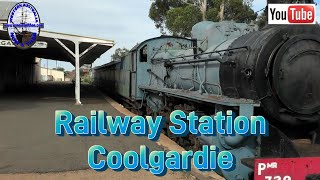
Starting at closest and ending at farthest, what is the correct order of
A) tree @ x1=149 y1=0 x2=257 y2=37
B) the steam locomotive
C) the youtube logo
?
the youtube logo
the steam locomotive
tree @ x1=149 y1=0 x2=257 y2=37

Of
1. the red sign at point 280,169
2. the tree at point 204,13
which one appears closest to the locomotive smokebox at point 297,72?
the red sign at point 280,169

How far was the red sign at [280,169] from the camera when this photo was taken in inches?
183

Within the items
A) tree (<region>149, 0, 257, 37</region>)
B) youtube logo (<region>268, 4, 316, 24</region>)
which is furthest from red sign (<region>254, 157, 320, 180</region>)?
tree (<region>149, 0, 257, 37</region>)

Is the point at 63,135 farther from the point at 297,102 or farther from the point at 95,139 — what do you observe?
the point at 297,102

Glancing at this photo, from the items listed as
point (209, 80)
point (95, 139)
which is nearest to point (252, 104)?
point (209, 80)

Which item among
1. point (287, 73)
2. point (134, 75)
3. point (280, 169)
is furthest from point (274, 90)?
point (134, 75)

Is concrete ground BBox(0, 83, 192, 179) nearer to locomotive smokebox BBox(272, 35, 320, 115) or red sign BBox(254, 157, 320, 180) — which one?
red sign BBox(254, 157, 320, 180)

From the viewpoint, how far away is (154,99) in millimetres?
12891

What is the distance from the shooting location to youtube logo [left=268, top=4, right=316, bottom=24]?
5129mm

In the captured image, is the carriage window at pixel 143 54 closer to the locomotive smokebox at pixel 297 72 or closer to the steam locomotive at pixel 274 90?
the steam locomotive at pixel 274 90

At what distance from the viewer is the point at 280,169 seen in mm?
4660

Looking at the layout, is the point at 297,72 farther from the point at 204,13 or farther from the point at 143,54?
the point at 204,13

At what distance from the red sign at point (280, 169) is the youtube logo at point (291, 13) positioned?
1907 mm

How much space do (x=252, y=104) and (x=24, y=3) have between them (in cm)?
1834
